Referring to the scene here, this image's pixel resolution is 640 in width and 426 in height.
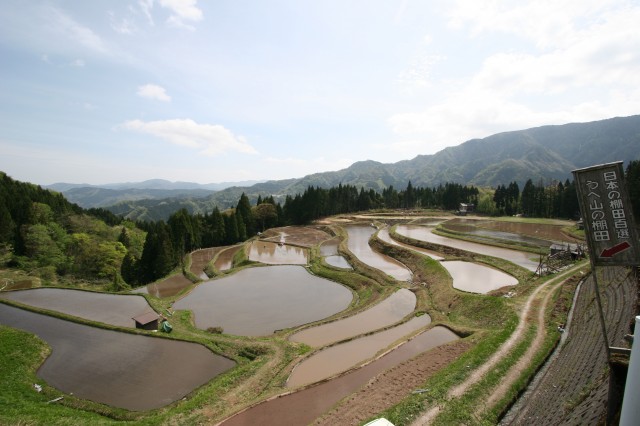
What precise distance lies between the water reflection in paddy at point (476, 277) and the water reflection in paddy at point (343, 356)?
9.12m

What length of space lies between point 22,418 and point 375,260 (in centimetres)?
3776

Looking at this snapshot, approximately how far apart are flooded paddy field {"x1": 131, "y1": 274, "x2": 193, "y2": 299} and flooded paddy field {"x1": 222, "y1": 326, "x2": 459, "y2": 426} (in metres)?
25.9

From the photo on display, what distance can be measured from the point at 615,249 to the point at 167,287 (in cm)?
4168

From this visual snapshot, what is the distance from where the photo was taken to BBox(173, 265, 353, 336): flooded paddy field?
85.9 ft

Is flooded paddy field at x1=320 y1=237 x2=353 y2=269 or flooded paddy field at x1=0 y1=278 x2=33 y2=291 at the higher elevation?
flooded paddy field at x1=320 y1=237 x2=353 y2=269

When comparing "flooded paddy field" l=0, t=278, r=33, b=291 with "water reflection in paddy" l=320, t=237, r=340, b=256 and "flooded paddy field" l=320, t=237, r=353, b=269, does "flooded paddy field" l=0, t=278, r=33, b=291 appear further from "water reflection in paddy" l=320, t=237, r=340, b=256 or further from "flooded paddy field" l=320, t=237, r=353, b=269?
"water reflection in paddy" l=320, t=237, r=340, b=256

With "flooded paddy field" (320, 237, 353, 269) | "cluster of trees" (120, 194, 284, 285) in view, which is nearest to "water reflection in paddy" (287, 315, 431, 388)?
"flooded paddy field" (320, 237, 353, 269)

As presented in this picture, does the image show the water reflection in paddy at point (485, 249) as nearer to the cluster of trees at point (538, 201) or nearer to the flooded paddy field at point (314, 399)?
the flooded paddy field at point (314, 399)

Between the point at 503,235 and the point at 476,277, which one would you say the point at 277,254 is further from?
the point at 503,235

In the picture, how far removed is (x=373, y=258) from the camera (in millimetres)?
46344

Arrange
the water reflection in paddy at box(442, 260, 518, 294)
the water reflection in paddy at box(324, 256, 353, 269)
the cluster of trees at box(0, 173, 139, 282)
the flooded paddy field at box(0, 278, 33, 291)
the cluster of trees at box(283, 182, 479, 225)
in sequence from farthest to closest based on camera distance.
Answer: the cluster of trees at box(283, 182, 479, 225), the cluster of trees at box(0, 173, 139, 282), the water reflection in paddy at box(324, 256, 353, 269), the flooded paddy field at box(0, 278, 33, 291), the water reflection in paddy at box(442, 260, 518, 294)

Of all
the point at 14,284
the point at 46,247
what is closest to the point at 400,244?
the point at 14,284

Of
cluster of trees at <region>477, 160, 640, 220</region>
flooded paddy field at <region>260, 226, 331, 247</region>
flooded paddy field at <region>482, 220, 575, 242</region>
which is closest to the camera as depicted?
flooded paddy field at <region>482, 220, 575, 242</region>

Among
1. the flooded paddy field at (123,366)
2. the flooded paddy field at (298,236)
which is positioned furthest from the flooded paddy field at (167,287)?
the flooded paddy field at (298,236)
